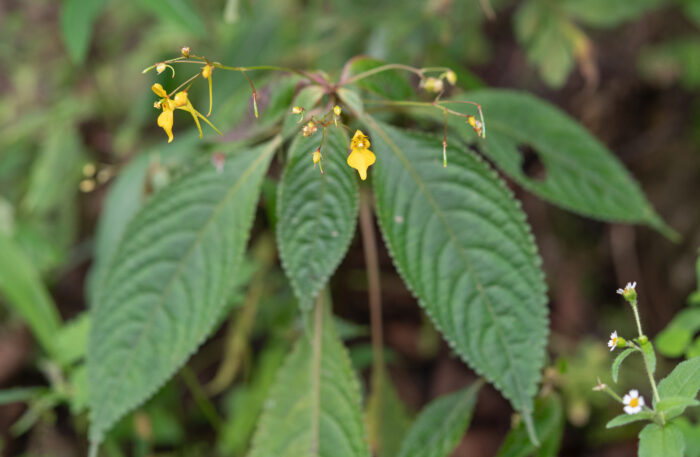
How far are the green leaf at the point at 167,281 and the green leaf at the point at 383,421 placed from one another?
572 mm

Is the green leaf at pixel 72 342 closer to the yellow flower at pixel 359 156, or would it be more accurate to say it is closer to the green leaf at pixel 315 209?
the green leaf at pixel 315 209

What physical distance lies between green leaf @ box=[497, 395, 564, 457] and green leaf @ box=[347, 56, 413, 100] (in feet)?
2.15

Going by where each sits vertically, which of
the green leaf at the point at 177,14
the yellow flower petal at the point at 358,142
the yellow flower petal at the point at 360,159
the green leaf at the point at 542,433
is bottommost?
the green leaf at the point at 542,433

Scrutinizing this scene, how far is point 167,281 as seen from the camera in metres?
1.22

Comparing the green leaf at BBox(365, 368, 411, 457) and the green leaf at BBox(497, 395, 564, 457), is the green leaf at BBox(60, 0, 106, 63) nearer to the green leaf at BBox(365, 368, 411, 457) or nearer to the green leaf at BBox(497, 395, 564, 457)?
the green leaf at BBox(365, 368, 411, 457)

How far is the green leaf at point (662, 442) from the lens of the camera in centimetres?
81

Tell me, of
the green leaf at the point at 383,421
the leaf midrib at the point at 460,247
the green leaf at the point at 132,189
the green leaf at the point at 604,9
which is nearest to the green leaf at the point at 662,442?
the leaf midrib at the point at 460,247

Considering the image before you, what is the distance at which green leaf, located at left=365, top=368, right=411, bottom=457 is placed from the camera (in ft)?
5.22

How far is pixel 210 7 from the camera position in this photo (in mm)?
2373

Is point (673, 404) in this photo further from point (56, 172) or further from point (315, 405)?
point (56, 172)

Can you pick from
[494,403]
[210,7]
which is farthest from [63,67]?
[494,403]

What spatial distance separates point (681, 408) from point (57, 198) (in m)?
2.00

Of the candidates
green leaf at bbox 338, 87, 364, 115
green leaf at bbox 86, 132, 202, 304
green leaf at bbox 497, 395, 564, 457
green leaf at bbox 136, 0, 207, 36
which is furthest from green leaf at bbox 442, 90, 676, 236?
green leaf at bbox 86, 132, 202, 304

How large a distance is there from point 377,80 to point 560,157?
18.8 inches
